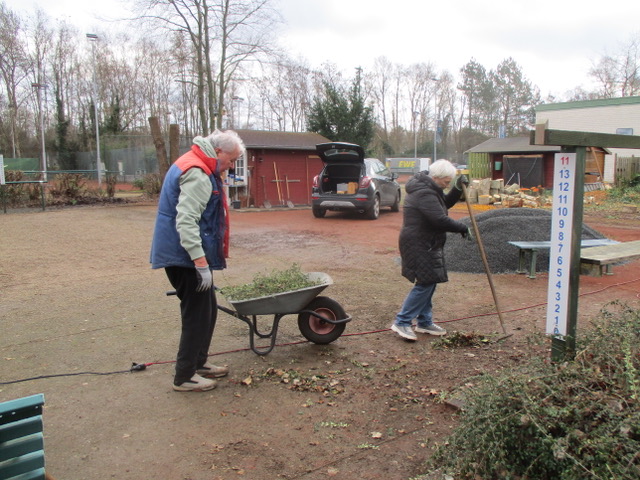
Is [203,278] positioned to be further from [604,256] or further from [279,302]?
[604,256]

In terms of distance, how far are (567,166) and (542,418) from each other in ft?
5.07

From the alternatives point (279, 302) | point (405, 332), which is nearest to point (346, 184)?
point (405, 332)

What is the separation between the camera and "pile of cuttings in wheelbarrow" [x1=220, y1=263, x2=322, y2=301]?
4340 millimetres

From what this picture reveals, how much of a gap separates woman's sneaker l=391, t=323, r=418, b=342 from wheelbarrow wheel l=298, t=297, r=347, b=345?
1.98 ft

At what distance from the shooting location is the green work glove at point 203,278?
3648 millimetres

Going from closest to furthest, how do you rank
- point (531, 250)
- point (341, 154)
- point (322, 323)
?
point (322, 323) < point (531, 250) < point (341, 154)

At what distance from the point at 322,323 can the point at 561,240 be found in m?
2.30

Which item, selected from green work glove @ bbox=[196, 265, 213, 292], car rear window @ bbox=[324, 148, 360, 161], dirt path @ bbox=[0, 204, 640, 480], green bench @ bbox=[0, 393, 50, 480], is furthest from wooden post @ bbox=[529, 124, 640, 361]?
car rear window @ bbox=[324, 148, 360, 161]

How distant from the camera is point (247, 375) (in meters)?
4.26

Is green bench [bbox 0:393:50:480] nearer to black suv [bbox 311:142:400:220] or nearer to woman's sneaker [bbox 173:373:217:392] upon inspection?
woman's sneaker [bbox 173:373:217:392]

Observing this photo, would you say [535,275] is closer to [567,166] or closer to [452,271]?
[452,271]

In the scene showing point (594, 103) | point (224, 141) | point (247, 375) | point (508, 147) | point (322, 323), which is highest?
point (594, 103)

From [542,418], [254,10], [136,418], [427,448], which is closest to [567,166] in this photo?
[542,418]

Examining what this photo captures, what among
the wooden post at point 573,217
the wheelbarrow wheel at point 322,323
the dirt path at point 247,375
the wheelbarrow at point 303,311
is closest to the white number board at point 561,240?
the wooden post at point 573,217
